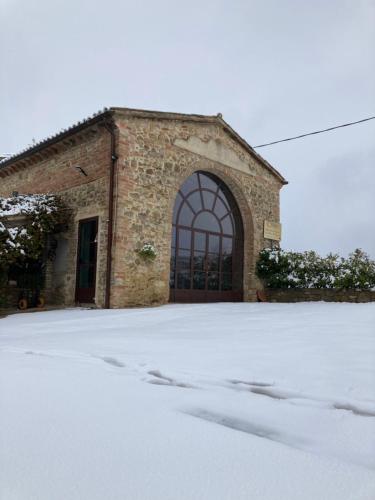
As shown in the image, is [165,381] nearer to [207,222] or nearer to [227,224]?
[207,222]

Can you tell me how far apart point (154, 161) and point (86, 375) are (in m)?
6.36

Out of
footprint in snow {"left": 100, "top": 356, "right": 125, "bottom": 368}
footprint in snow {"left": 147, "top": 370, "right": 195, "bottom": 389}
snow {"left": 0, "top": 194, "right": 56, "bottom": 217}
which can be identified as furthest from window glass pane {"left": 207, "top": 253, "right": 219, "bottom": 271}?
footprint in snow {"left": 147, "top": 370, "right": 195, "bottom": 389}

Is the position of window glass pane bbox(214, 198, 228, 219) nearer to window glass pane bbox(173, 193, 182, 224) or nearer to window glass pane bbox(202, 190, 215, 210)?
window glass pane bbox(202, 190, 215, 210)

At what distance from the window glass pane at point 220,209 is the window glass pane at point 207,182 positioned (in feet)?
1.21

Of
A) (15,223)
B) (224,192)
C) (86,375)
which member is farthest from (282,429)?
(224,192)

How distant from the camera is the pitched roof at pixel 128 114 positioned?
303 inches

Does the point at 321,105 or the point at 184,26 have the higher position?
the point at 321,105

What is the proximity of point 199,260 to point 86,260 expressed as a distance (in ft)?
9.41

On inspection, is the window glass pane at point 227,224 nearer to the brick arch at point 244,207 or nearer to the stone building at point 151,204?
the stone building at point 151,204

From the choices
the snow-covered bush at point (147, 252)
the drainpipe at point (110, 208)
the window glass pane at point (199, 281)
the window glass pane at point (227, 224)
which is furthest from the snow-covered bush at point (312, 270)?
the drainpipe at point (110, 208)

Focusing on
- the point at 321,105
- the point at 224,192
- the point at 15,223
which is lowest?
the point at 15,223

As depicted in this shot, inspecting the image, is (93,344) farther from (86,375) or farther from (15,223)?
(15,223)

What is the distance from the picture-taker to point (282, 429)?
1.69 meters

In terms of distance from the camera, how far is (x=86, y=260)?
829 cm
